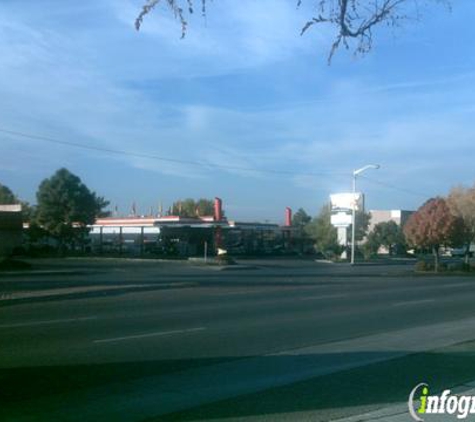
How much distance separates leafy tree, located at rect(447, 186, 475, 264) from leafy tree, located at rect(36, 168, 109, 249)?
102 ft

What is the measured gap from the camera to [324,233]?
75875 millimetres

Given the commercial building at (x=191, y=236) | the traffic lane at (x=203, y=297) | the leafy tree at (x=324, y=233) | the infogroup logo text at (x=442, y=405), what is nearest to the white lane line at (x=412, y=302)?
the traffic lane at (x=203, y=297)

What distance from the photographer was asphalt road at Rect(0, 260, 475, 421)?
834 centimetres

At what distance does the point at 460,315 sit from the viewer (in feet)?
60.1

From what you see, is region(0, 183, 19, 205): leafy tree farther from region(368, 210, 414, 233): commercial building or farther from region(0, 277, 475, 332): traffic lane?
region(0, 277, 475, 332): traffic lane

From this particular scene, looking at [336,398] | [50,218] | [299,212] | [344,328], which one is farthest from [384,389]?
[299,212]

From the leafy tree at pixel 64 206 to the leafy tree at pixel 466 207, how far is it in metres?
31.2

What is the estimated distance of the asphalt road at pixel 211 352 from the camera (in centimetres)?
834

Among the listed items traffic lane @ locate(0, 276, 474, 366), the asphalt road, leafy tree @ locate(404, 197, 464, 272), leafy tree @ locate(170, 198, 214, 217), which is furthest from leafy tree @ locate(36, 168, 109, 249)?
leafy tree @ locate(170, 198, 214, 217)

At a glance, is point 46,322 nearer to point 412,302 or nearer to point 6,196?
point 412,302

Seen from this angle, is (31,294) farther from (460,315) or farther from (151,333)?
(460,315)

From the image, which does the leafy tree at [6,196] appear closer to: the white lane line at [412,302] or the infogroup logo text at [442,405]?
the white lane line at [412,302]

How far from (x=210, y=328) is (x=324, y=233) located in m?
61.3

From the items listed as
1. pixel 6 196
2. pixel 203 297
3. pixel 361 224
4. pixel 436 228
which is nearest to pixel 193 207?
pixel 6 196
